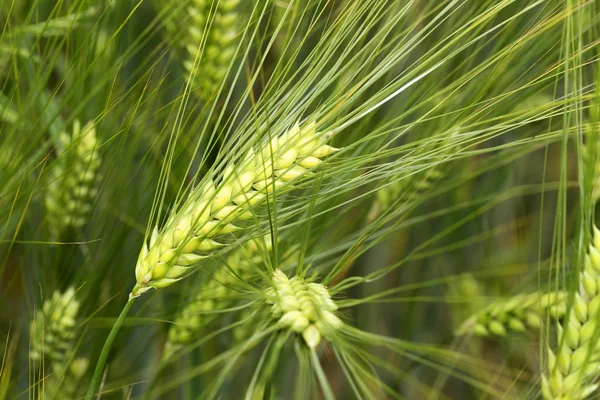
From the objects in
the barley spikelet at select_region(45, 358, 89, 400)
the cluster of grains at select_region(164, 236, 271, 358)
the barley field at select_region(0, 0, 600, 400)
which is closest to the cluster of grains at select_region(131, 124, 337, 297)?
the barley field at select_region(0, 0, 600, 400)

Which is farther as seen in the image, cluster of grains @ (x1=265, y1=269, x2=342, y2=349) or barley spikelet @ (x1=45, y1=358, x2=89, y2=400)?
barley spikelet @ (x1=45, y1=358, x2=89, y2=400)

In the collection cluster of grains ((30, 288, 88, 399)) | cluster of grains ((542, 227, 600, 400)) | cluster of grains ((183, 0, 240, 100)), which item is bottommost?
cluster of grains ((542, 227, 600, 400))

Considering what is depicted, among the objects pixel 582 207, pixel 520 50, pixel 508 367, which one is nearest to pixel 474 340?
pixel 508 367

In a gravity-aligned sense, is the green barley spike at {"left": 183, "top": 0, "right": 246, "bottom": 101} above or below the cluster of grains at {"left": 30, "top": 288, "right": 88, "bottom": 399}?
above

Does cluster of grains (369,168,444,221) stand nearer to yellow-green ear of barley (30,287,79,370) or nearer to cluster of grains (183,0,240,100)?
cluster of grains (183,0,240,100)

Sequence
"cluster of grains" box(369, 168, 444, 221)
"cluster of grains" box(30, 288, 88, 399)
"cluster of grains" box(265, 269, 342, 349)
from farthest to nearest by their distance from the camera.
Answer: "cluster of grains" box(369, 168, 444, 221) → "cluster of grains" box(30, 288, 88, 399) → "cluster of grains" box(265, 269, 342, 349)

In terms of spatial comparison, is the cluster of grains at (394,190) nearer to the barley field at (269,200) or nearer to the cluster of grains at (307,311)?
the barley field at (269,200)

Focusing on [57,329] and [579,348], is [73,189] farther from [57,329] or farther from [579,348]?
[579,348]

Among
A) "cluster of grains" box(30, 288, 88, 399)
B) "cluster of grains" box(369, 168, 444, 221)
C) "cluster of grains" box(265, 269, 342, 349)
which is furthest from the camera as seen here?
"cluster of grains" box(369, 168, 444, 221)
